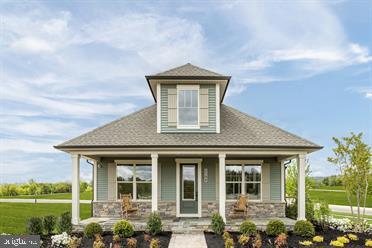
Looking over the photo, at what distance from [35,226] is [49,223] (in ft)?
1.67

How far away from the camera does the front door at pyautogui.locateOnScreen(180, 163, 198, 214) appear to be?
15.7 metres

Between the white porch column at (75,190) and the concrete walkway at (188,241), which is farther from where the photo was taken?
the white porch column at (75,190)

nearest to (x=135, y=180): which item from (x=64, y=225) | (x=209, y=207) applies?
(x=209, y=207)

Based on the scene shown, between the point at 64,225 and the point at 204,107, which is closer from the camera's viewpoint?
the point at 64,225

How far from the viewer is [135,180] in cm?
1605

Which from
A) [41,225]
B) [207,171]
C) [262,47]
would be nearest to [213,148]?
[207,171]

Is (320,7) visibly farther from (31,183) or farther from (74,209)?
(31,183)

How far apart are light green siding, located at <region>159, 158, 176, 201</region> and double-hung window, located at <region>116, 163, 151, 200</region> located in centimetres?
A: 61

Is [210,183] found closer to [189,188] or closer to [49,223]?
[189,188]

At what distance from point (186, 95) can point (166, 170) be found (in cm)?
315

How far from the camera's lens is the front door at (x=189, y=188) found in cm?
1567

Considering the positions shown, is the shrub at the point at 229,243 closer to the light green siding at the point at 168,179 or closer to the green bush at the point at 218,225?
the green bush at the point at 218,225

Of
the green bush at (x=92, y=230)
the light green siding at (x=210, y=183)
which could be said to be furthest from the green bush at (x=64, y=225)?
the light green siding at (x=210, y=183)

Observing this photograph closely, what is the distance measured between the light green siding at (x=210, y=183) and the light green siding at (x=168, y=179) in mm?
1210
